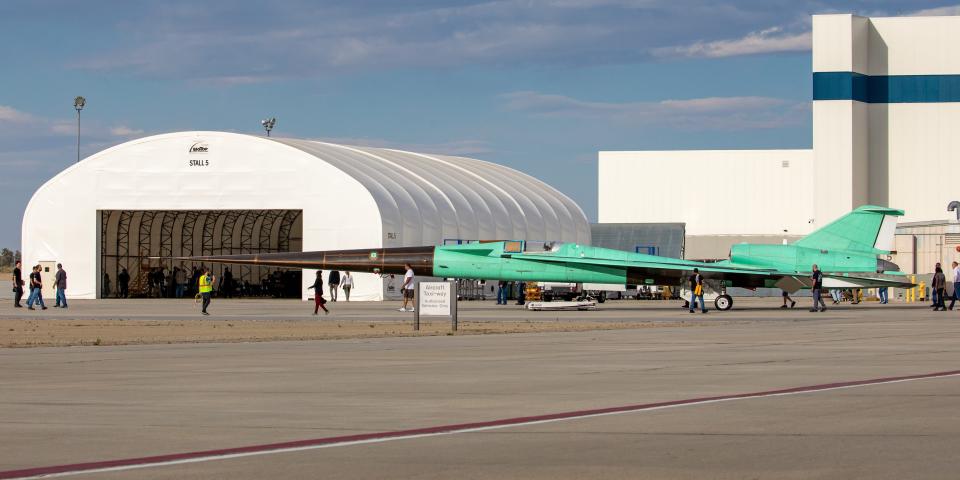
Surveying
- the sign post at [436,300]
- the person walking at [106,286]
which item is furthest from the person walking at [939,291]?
the person walking at [106,286]

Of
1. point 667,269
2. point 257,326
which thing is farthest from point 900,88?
point 257,326

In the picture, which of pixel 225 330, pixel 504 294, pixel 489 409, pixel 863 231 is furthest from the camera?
pixel 504 294

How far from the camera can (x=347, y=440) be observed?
8641 mm

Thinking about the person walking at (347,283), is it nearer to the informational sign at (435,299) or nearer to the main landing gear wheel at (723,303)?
the main landing gear wheel at (723,303)

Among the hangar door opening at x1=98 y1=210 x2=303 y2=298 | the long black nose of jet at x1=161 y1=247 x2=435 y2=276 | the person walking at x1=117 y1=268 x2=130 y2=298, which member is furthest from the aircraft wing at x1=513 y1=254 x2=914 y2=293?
the person walking at x1=117 y1=268 x2=130 y2=298

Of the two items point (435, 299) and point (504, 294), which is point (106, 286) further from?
point (435, 299)

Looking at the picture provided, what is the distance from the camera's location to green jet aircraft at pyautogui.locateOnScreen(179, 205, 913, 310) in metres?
40.0

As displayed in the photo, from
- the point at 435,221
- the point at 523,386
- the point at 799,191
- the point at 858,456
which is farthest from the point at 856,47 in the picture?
the point at 858,456

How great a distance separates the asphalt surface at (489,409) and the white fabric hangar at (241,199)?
31.3 m

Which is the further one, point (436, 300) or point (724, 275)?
point (724, 275)

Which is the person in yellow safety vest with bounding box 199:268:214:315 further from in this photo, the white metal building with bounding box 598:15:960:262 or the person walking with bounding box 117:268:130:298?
the white metal building with bounding box 598:15:960:262

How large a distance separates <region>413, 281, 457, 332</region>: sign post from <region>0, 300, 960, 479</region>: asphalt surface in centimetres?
649

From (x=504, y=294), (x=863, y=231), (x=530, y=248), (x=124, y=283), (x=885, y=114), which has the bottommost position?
(x=504, y=294)

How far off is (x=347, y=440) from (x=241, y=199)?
148 ft
